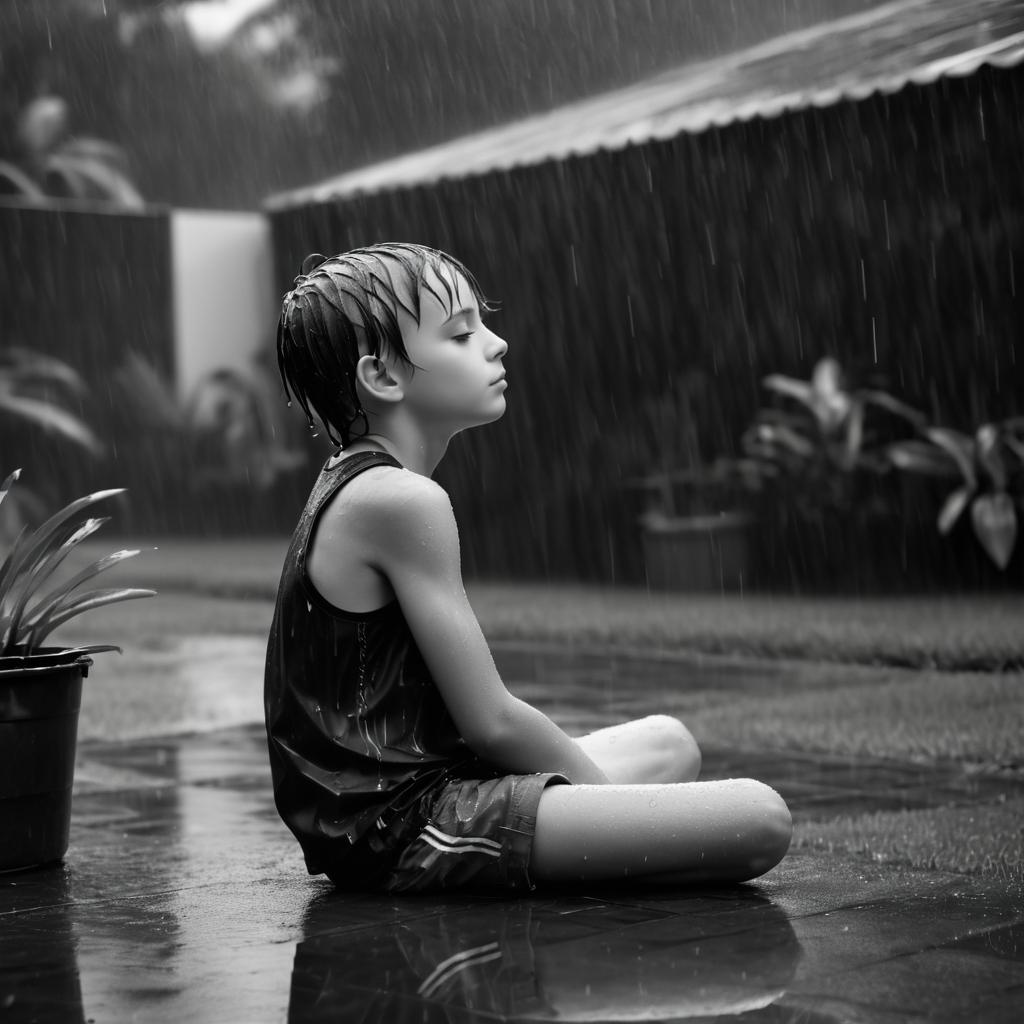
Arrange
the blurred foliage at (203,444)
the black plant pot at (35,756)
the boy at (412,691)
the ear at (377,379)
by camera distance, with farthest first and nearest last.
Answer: the blurred foliage at (203,444) → the black plant pot at (35,756) → the ear at (377,379) → the boy at (412,691)

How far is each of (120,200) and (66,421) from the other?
560 cm

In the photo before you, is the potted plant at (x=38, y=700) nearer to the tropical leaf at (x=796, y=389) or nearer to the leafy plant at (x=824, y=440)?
the leafy plant at (x=824, y=440)

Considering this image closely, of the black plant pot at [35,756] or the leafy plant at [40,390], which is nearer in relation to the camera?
the black plant pot at [35,756]

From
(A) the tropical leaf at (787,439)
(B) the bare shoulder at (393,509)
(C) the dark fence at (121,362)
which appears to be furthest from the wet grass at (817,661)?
(C) the dark fence at (121,362)

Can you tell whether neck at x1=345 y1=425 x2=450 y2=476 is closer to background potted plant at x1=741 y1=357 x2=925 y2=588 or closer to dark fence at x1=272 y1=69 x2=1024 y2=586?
dark fence at x1=272 y1=69 x2=1024 y2=586

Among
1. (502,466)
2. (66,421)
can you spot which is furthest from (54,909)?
(66,421)

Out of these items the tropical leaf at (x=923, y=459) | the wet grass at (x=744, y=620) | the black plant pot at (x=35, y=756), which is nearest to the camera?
the black plant pot at (x=35, y=756)

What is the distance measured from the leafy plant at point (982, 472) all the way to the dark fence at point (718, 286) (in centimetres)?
45

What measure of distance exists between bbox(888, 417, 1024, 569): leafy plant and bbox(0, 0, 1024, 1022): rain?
0.03 m

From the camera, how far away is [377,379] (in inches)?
110

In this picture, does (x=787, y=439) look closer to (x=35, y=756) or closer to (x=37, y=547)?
(x=37, y=547)

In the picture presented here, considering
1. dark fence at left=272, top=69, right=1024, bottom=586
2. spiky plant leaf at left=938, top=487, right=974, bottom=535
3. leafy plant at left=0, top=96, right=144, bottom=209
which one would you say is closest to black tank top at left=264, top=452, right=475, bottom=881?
dark fence at left=272, top=69, right=1024, bottom=586

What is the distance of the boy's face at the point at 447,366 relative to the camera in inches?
110

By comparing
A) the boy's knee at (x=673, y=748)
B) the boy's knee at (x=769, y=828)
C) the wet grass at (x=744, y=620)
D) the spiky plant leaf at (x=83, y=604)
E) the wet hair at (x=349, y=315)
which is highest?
the wet hair at (x=349, y=315)
